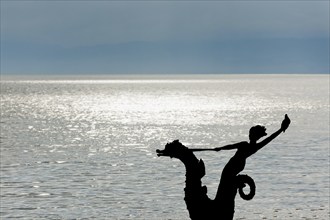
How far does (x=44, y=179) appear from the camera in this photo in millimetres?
63656

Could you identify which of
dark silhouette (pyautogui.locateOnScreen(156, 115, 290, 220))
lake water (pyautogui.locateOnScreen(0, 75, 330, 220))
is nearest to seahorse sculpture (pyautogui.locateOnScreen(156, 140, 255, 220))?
dark silhouette (pyautogui.locateOnScreen(156, 115, 290, 220))

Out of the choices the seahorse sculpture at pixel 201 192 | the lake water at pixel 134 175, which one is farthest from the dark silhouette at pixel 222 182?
the lake water at pixel 134 175

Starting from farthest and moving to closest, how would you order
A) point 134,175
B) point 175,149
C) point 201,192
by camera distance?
point 134,175 → point 201,192 → point 175,149

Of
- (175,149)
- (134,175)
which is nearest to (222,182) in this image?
(175,149)

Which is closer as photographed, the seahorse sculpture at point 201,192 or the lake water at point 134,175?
the seahorse sculpture at point 201,192

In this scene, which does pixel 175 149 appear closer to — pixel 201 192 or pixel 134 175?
pixel 201 192

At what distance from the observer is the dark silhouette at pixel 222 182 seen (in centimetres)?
1427

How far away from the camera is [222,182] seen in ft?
47.4

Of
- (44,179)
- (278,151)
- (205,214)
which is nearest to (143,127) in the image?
(278,151)

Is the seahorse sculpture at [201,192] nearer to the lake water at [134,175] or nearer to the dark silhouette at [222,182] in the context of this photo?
the dark silhouette at [222,182]

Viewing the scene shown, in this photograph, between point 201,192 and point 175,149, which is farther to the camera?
point 201,192

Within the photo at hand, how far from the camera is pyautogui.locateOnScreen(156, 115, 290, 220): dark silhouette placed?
1427 centimetres

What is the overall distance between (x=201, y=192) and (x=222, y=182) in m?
0.49

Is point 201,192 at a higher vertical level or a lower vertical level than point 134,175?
higher
